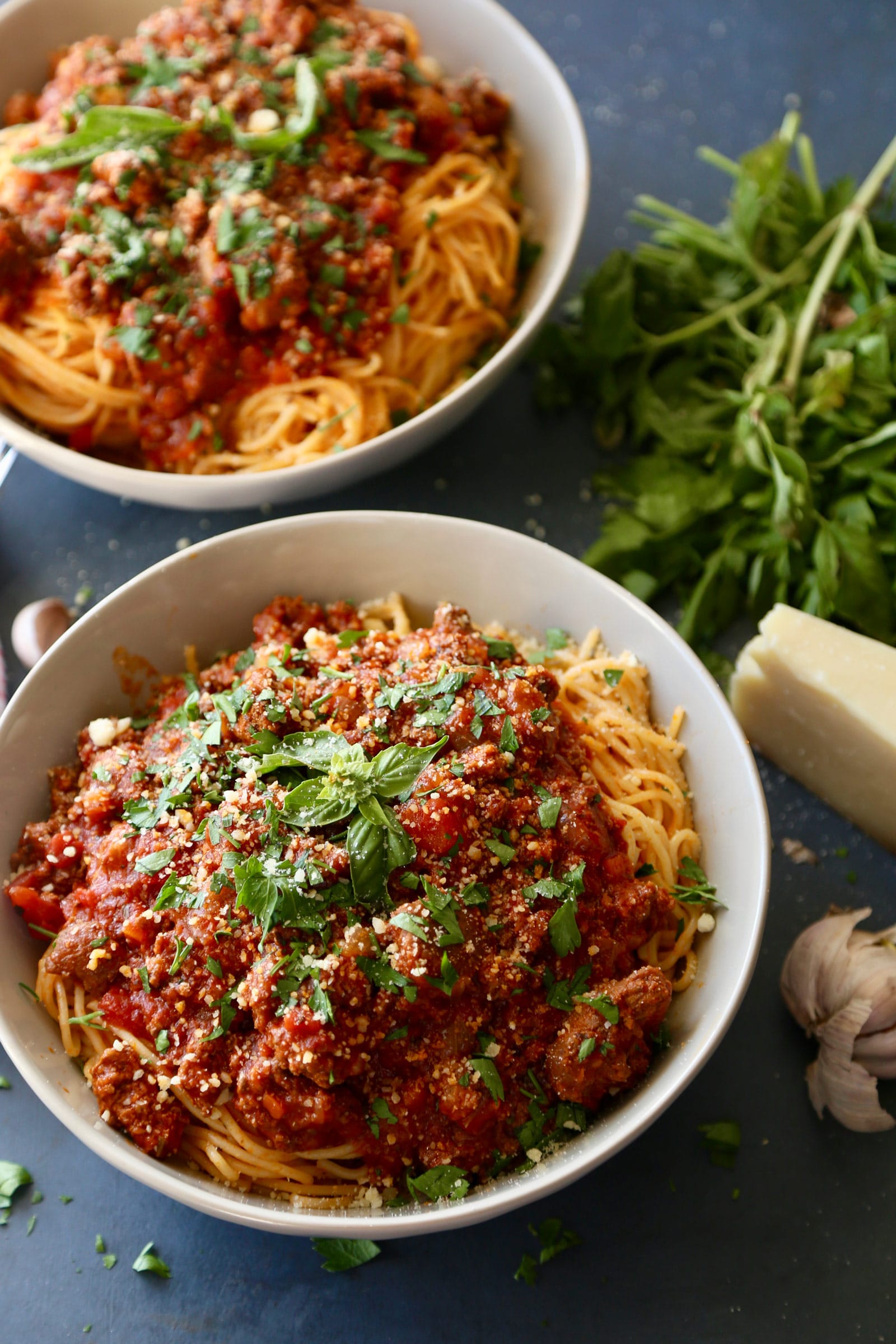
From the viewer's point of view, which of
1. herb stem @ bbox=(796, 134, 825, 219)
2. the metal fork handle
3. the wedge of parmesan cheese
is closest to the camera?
the wedge of parmesan cheese

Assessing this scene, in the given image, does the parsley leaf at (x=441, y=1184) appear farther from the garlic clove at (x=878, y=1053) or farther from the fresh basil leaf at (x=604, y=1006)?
the garlic clove at (x=878, y=1053)

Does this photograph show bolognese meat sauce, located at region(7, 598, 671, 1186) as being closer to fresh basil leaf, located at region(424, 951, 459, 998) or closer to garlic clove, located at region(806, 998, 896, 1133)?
fresh basil leaf, located at region(424, 951, 459, 998)

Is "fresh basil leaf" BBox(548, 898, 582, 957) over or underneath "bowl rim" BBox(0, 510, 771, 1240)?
over

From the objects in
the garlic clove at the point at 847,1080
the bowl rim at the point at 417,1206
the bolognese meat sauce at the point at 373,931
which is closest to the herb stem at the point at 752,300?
the bowl rim at the point at 417,1206

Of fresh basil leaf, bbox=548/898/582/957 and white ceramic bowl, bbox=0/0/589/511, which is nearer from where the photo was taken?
fresh basil leaf, bbox=548/898/582/957

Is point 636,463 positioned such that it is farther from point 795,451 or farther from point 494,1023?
point 494,1023

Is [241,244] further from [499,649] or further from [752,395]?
[752,395]

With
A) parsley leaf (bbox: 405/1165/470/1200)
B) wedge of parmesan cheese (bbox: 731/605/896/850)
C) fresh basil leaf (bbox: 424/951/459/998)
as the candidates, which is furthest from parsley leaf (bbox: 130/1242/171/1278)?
wedge of parmesan cheese (bbox: 731/605/896/850)
